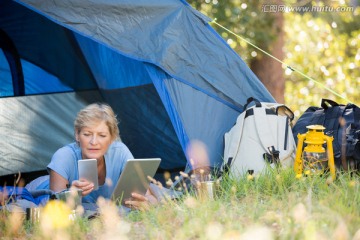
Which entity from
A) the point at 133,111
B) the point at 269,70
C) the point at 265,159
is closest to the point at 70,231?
the point at 265,159

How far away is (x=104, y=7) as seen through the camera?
4.05 metres

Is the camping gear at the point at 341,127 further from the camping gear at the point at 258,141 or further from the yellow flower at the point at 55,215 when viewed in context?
the yellow flower at the point at 55,215

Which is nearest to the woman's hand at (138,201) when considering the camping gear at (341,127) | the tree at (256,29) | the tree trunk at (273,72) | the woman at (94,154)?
the woman at (94,154)

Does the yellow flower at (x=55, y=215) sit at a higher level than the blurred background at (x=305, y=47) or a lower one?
lower

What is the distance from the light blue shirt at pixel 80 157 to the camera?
370cm

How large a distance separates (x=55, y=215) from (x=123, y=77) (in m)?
1.89

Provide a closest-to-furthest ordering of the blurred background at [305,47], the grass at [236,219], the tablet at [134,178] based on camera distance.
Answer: the grass at [236,219], the tablet at [134,178], the blurred background at [305,47]

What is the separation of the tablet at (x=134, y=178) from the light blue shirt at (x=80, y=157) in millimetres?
168

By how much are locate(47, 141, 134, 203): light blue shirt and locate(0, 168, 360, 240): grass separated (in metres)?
0.45

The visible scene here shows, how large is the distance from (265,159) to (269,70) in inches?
149

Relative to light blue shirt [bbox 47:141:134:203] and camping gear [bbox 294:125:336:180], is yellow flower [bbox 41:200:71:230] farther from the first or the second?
camping gear [bbox 294:125:336:180]

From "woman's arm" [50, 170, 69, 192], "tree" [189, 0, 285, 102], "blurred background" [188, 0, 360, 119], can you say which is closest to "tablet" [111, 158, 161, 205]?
"woman's arm" [50, 170, 69, 192]

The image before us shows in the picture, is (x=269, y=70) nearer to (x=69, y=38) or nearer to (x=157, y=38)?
(x=69, y=38)

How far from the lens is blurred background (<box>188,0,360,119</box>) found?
7469mm
